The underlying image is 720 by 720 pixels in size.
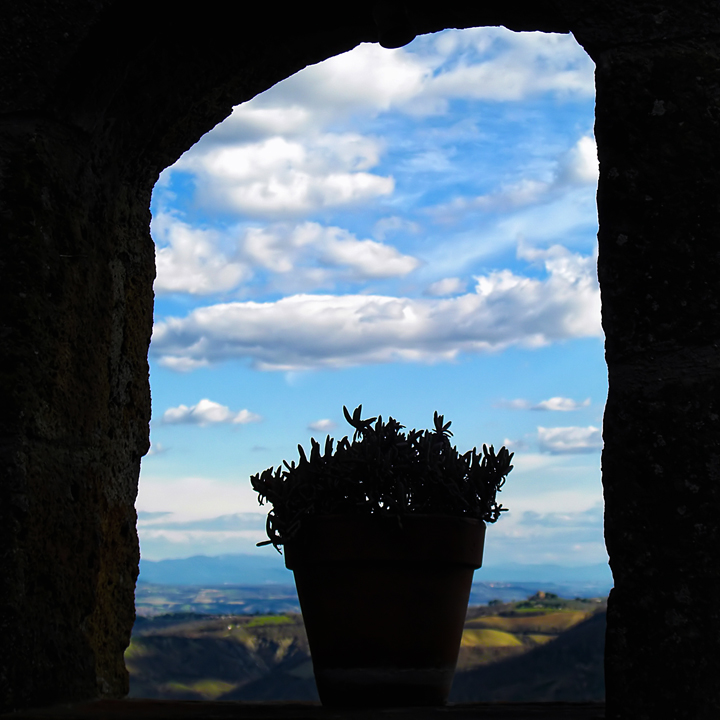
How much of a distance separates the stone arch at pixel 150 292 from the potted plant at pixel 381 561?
471mm

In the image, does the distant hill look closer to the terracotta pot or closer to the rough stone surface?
the terracotta pot

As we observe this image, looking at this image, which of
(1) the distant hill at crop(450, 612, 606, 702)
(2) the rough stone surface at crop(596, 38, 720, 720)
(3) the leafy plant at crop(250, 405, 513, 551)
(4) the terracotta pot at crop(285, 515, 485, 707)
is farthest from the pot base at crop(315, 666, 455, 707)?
(1) the distant hill at crop(450, 612, 606, 702)

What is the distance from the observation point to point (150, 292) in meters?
2.29

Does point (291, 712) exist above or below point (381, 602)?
below

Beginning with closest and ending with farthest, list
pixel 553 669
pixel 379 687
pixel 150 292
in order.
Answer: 1. pixel 379 687
2. pixel 150 292
3. pixel 553 669

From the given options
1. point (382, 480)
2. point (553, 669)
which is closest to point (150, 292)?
point (382, 480)

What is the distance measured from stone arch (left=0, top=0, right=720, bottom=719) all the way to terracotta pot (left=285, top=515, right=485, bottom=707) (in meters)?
0.48

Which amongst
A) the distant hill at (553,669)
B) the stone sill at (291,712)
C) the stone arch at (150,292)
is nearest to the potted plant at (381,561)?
the stone sill at (291,712)

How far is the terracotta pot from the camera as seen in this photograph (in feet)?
5.95

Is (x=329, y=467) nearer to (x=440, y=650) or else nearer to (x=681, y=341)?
(x=440, y=650)

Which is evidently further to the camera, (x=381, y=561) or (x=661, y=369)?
(x=381, y=561)

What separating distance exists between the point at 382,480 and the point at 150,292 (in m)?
0.84

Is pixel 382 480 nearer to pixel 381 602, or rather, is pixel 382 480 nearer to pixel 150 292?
pixel 381 602

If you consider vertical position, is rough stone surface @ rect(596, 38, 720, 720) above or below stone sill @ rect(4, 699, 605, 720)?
above
